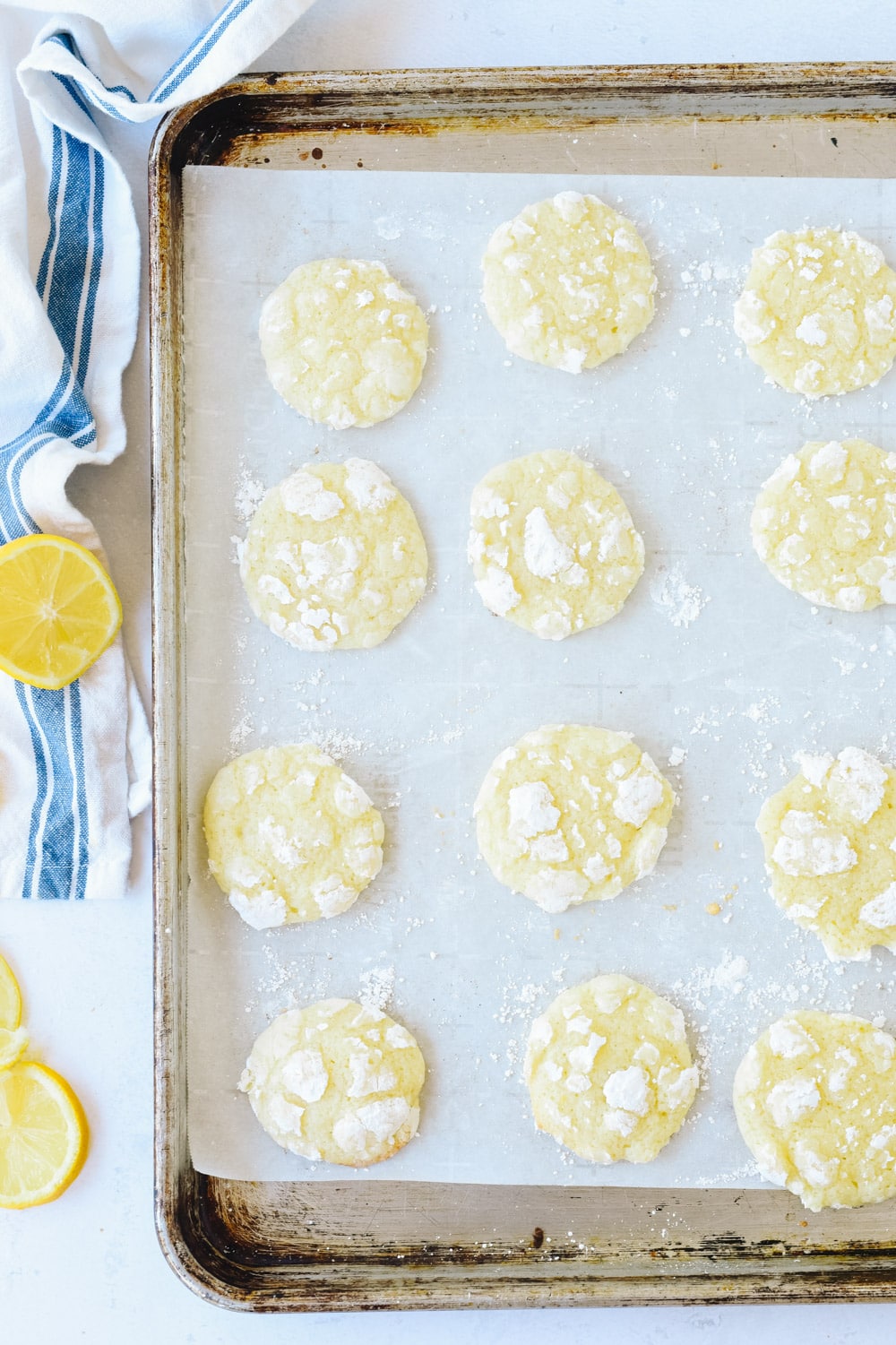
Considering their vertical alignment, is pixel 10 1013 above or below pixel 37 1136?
above

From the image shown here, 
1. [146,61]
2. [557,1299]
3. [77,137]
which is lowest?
[557,1299]

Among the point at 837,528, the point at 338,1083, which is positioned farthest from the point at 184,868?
the point at 837,528

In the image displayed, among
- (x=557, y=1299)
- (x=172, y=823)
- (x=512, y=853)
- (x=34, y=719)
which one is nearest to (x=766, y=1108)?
(x=557, y=1299)

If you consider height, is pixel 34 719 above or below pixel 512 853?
above

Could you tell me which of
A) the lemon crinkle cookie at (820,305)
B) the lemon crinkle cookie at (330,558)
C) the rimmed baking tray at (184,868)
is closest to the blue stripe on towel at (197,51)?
the rimmed baking tray at (184,868)

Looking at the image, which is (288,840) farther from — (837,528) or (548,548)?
(837,528)

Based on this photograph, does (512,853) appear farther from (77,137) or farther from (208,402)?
(77,137)

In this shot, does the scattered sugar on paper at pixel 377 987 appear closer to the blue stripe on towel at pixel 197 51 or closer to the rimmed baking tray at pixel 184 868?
the rimmed baking tray at pixel 184 868
